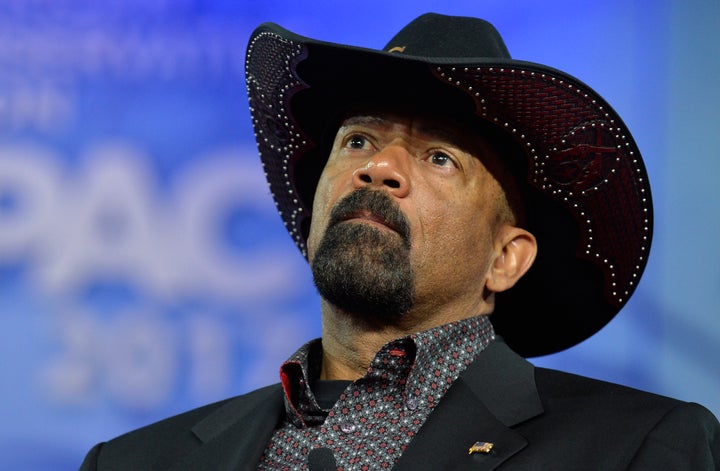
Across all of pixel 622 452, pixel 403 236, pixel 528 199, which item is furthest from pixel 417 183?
pixel 622 452

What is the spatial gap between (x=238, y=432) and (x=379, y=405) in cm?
32

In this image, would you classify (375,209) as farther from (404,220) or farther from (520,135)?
(520,135)

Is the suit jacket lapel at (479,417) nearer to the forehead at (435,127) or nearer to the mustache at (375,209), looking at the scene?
the mustache at (375,209)

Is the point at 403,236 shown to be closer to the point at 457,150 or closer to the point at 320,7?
the point at 457,150

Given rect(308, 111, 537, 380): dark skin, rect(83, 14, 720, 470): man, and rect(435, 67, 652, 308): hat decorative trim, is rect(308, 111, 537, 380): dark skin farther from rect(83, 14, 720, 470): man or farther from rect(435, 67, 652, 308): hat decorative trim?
rect(435, 67, 652, 308): hat decorative trim

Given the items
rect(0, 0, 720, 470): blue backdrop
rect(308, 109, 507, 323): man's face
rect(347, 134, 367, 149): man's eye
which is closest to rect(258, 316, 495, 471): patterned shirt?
rect(308, 109, 507, 323): man's face

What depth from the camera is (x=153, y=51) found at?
3.01m

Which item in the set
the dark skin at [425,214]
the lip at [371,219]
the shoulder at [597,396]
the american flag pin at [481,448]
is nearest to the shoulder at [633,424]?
the shoulder at [597,396]

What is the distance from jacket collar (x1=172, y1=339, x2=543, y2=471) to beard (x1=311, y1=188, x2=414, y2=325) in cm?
21

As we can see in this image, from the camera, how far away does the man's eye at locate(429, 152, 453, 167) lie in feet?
7.79

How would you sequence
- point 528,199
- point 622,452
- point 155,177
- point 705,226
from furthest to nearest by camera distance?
1. point 155,177
2. point 705,226
3. point 528,199
4. point 622,452

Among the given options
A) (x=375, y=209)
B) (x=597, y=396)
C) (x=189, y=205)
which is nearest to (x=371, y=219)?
(x=375, y=209)

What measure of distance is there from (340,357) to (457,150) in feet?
1.60

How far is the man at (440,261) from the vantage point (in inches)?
82.6
